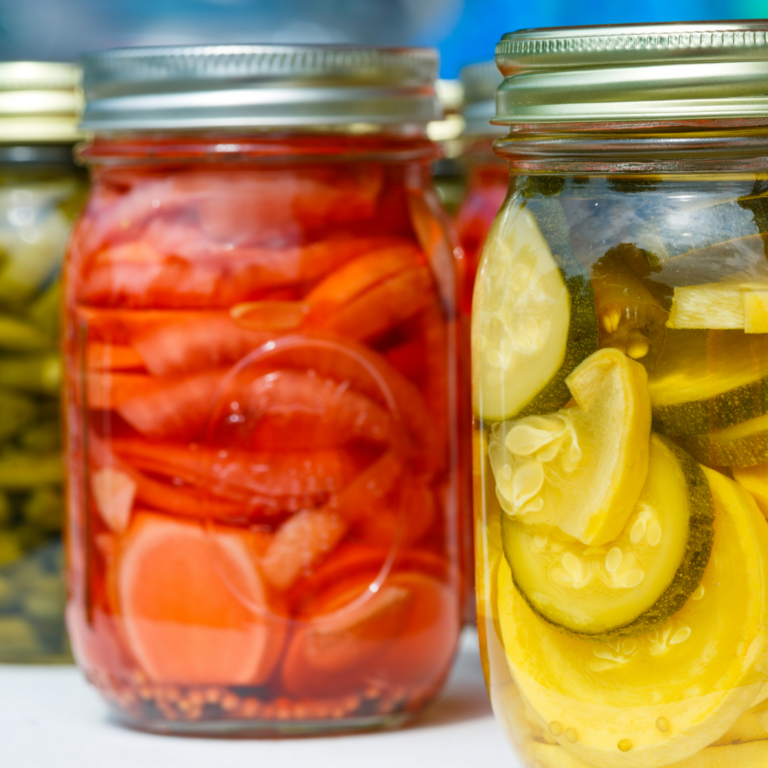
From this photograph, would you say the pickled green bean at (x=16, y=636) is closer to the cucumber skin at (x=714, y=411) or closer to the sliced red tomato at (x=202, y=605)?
the sliced red tomato at (x=202, y=605)

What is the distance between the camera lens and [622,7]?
1445 mm

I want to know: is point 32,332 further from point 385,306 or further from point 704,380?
point 704,380

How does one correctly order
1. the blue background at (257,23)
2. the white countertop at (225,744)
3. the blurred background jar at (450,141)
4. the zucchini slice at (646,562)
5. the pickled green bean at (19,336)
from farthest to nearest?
the blue background at (257,23) < the blurred background jar at (450,141) < the pickled green bean at (19,336) < the white countertop at (225,744) < the zucchini slice at (646,562)

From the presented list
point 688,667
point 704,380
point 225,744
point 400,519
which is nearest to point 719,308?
point 704,380

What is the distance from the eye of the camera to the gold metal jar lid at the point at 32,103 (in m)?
0.91

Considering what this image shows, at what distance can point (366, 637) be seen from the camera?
29.9 inches

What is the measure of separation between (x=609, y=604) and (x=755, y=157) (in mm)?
213

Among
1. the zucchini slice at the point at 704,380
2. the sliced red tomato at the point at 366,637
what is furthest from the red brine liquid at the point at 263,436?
the zucchini slice at the point at 704,380

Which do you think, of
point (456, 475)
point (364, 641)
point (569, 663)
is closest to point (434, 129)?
point (456, 475)

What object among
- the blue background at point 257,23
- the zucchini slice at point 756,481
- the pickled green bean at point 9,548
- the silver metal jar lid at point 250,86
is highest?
the blue background at point 257,23

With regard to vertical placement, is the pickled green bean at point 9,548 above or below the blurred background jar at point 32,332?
below

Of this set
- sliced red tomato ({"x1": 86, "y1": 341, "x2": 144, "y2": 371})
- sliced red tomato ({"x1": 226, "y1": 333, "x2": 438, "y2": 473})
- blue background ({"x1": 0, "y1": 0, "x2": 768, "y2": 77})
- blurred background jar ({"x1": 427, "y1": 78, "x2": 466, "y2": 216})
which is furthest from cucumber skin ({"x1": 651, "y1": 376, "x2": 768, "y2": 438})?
blue background ({"x1": 0, "y1": 0, "x2": 768, "y2": 77})

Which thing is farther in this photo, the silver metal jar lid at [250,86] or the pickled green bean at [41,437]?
the pickled green bean at [41,437]

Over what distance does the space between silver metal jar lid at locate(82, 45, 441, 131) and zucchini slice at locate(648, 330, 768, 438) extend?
0.29m
